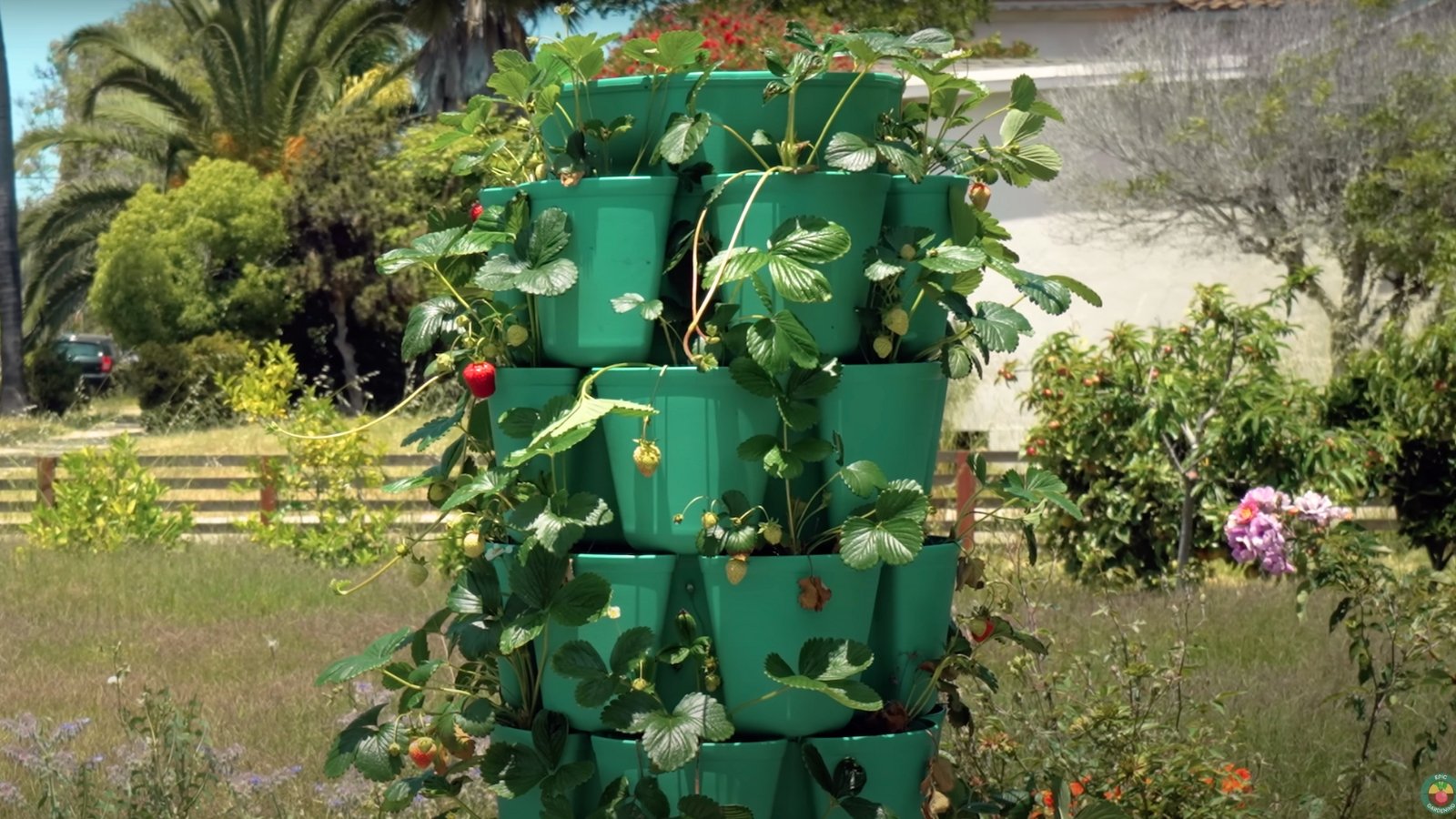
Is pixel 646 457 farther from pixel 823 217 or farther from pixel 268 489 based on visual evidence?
pixel 268 489

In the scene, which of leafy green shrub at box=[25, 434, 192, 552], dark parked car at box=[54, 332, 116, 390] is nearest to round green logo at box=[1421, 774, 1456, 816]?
leafy green shrub at box=[25, 434, 192, 552]

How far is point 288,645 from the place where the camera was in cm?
707

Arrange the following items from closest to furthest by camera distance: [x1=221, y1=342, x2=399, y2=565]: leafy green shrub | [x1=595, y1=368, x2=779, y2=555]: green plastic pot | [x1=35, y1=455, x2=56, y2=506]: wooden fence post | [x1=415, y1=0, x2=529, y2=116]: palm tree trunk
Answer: [x1=595, y1=368, x2=779, y2=555]: green plastic pot < [x1=221, y1=342, x2=399, y2=565]: leafy green shrub < [x1=35, y1=455, x2=56, y2=506]: wooden fence post < [x1=415, y1=0, x2=529, y2=116]: palm tree trunk

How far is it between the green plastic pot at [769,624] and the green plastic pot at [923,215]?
385 millimetres

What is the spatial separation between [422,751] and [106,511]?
27.9 ft

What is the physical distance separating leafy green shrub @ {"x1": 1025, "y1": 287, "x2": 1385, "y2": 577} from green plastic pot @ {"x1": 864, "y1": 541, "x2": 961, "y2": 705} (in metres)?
5.58

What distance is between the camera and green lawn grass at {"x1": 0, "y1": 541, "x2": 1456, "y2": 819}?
4.93 metres

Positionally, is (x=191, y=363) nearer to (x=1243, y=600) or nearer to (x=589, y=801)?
(x=1243, y=600)

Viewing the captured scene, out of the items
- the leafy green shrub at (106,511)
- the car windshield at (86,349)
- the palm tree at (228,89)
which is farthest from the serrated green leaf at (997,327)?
the car windshield at (86,349)

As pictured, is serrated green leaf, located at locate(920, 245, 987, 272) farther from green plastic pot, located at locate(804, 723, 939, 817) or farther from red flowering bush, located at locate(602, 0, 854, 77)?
red flowering bush, located at locate(602, 0, 854, 77)

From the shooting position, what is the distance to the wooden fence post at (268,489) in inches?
407

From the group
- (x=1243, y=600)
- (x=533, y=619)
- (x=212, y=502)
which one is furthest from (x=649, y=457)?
(x=212, y=502)

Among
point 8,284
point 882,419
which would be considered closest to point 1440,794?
point 882,419

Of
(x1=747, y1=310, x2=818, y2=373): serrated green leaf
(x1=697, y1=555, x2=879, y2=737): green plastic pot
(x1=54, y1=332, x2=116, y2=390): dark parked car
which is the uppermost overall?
(x1=747, y1=310, x2=818, y2=373): serrated green leaf
